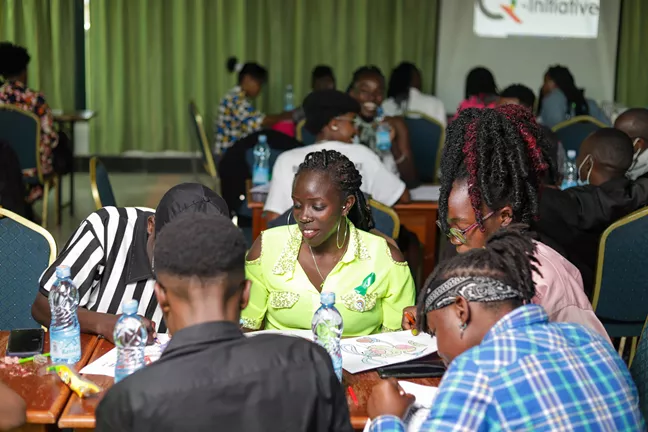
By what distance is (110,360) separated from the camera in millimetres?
2266

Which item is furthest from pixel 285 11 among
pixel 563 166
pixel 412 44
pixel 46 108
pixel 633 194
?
pixel 633 194

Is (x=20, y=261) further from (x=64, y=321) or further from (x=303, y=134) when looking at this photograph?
(x=303, y=134)

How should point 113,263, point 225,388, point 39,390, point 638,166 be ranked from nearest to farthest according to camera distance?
point 225,388, point 39,390, point 113,263, point 638,166

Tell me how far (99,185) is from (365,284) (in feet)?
5.01

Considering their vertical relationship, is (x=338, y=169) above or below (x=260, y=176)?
above

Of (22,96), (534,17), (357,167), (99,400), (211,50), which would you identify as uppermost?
(534,17)

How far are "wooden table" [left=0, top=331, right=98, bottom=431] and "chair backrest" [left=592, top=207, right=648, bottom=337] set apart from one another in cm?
210

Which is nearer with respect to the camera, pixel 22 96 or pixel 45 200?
pixel 22 96

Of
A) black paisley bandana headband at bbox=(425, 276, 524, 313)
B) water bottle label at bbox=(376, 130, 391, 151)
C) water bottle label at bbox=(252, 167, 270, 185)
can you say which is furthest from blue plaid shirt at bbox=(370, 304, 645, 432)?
water bottle label at bbox=(376, 130, 391, 151)

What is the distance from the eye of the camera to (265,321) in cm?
278

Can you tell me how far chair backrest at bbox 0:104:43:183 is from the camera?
608 cm

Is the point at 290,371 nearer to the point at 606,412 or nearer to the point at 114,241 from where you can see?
the point at 606,412

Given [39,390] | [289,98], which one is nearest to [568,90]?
[289,98]

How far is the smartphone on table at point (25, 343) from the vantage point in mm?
2307
